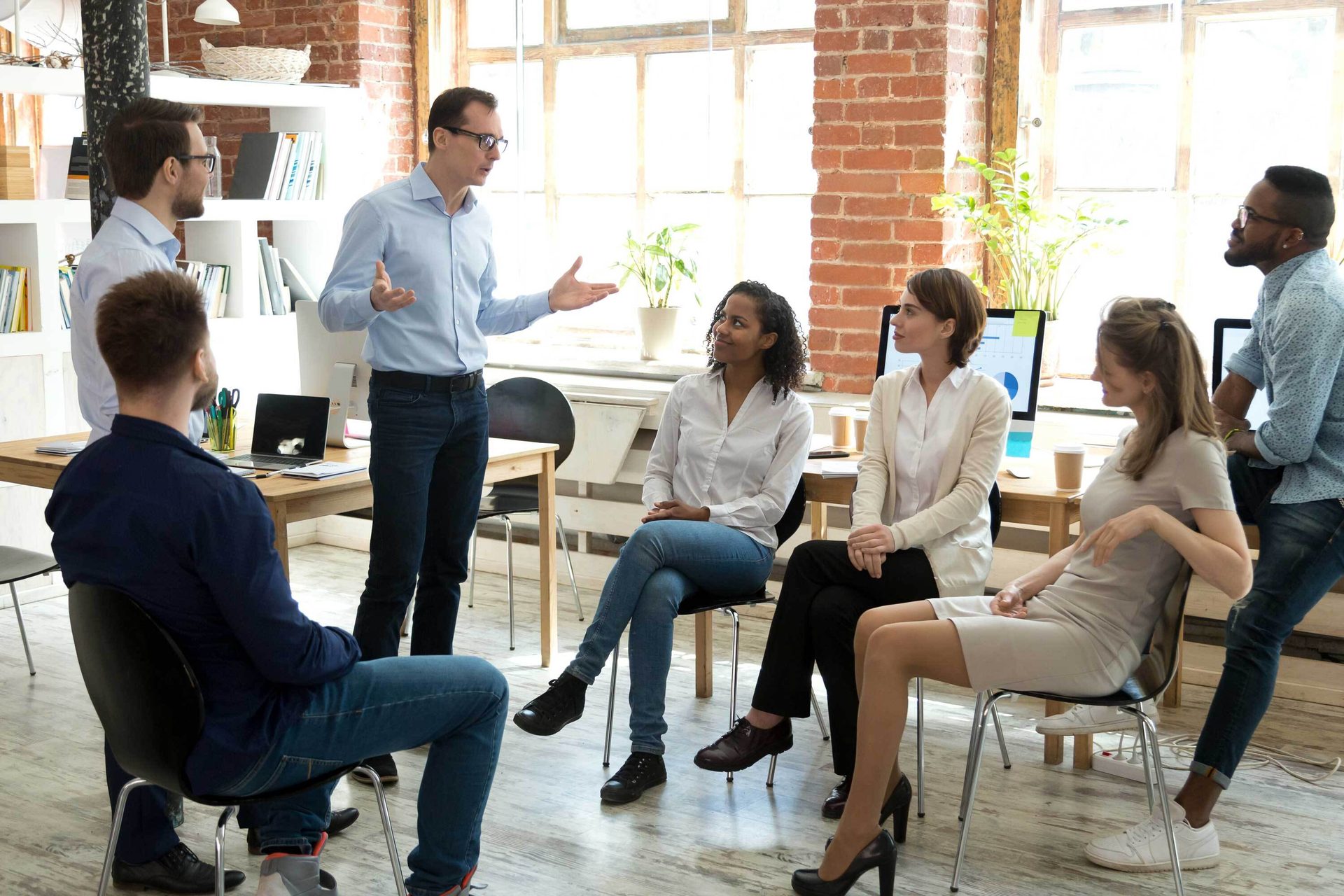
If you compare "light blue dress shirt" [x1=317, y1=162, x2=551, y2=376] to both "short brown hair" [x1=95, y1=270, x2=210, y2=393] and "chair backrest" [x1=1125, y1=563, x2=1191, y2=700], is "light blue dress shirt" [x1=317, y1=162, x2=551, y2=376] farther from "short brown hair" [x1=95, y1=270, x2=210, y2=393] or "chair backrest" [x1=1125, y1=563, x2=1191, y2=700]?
"chair backrest" [x1=1125, y1=563, x2=1191, y2=700]

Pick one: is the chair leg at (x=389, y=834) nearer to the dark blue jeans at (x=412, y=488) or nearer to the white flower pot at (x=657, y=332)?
the dark blue jeans at (x=412, y=488)

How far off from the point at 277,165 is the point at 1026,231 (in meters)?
2.91

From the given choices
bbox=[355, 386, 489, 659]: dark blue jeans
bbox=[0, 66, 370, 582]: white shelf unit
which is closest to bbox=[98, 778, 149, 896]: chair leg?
bbox=[355, 386, 489, 659]: dark blue jeans

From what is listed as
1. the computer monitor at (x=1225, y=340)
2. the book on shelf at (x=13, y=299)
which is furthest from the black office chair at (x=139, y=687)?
the book on shelf at (x=13, y=299)

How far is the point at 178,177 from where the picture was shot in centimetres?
282

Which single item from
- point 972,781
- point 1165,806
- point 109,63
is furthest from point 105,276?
point 1165,806

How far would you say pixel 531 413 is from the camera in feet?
14.7

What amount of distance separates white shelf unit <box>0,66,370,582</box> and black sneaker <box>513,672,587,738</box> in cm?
230

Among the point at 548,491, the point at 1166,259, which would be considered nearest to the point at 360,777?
the point at 548,491

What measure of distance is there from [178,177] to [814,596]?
5.46ft

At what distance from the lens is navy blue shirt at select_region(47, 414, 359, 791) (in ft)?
6.41

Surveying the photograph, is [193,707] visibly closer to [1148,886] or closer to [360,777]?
[360,777]

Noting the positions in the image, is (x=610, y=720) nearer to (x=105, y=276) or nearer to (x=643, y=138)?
(x=105, y=276)

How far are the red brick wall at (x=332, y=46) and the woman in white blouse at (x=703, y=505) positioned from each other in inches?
106
